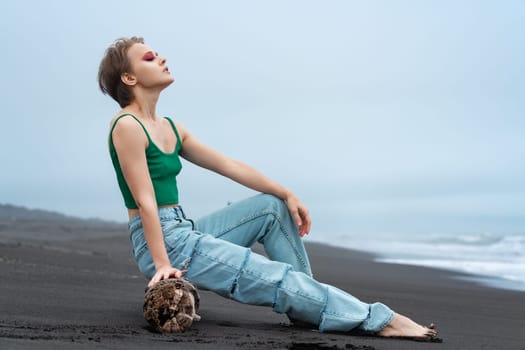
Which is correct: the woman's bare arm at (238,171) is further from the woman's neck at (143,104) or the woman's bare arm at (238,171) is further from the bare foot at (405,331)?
the bare foot at (405,331)

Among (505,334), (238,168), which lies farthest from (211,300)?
(505,334)

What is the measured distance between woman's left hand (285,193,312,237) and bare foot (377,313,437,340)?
2.11ft

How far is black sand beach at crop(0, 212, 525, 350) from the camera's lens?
2.97 m

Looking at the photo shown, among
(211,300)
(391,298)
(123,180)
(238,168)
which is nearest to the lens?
(123,180)

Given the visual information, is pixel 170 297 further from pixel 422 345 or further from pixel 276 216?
pixel 422 345

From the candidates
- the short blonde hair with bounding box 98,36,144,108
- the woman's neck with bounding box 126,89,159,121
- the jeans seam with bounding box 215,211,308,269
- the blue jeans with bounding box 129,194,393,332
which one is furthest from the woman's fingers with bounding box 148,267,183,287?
the short blonde hair with bounding box 98,36,144,108

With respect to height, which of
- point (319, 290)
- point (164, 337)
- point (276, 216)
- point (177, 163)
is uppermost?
point (177, 163)

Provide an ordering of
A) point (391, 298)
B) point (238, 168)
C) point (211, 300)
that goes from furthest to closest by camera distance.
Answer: point (391, 298)
point (211, 300)
point (238, 168)

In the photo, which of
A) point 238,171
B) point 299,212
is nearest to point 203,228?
point 238,171

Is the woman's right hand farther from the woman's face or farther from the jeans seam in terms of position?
the woman's face

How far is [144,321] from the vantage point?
3572 mm

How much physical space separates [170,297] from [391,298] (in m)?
3.18

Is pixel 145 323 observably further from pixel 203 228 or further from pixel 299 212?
pixel 299 212

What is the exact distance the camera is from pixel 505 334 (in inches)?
157
